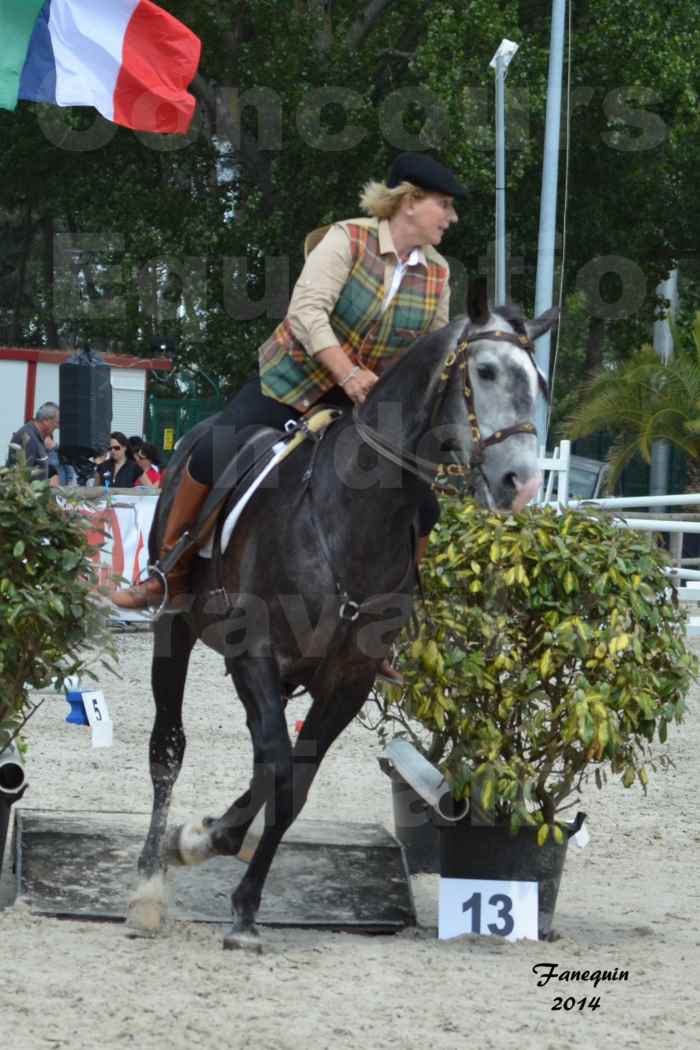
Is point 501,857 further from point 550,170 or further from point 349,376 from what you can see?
point 550,170

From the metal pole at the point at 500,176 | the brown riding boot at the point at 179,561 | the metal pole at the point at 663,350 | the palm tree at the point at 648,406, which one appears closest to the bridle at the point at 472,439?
the brown riding boot at the point at 179,561

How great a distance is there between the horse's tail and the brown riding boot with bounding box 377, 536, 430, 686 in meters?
1.04

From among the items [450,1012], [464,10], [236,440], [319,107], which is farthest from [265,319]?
[450,1012]

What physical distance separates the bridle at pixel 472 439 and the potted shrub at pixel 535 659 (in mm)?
738

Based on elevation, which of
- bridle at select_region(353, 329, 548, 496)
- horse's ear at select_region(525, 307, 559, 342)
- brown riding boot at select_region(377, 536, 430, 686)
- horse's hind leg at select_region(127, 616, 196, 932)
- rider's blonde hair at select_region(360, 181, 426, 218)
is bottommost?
horse's hind leg at select_region(127, 616, 196, 932)

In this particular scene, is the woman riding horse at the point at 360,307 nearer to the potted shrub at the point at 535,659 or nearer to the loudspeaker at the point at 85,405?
the potted shrub at the point at 535,659

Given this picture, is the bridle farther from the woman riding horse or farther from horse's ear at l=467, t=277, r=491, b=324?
the woman riding horse

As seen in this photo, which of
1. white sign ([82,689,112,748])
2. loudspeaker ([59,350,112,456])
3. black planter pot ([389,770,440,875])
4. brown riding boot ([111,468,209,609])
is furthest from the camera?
loudspeaker ([59,350,112,456])

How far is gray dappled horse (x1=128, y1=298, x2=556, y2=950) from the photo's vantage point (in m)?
5.38

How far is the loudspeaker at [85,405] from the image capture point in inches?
704

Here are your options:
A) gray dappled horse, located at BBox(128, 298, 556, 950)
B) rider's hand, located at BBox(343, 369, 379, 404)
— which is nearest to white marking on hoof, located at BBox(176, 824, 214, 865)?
gray dappled horse, located at BBox(128, 298, 556, 950)

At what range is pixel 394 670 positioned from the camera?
6188 millimetres

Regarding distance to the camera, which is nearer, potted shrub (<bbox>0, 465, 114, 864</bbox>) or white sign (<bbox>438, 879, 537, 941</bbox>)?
potted shrub (<bbox>0, 465, 114, 864</bbox>)

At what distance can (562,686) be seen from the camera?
20.3 ft
